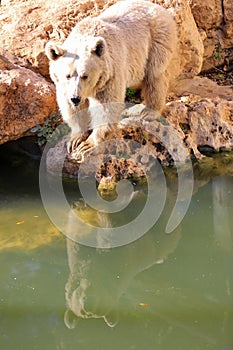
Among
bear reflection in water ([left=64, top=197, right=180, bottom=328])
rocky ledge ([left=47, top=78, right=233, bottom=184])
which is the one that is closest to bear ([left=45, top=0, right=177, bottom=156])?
rocky ledge ([left=47, top=78, right=233, bottom=184])

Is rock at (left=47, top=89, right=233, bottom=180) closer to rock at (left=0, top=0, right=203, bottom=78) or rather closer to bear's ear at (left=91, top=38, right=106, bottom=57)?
rock at (left=0, top=0, right=203, bottom=78)

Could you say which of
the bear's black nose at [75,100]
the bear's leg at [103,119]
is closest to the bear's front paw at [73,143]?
the bear's leg at [103,119]

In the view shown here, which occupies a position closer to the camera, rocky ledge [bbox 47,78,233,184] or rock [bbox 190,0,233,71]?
rocky ledge [bbox 47,78,233,184]

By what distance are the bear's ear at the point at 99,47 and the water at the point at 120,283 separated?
1.54m

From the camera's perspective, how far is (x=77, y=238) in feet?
18.3

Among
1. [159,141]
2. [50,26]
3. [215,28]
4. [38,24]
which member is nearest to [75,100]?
[159,141]

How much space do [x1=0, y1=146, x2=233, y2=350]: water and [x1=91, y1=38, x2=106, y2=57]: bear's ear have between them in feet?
5.06

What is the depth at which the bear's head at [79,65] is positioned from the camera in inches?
226

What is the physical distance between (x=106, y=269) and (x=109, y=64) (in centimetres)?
219

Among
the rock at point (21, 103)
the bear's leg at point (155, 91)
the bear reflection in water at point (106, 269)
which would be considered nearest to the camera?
the bear reflection in water at point (106, 269)

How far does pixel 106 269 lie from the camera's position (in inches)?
199

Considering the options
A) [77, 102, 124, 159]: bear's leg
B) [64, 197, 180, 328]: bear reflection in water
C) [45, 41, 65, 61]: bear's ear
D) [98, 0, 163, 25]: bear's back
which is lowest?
[64, 197, 180, 328]: bear reflection in water

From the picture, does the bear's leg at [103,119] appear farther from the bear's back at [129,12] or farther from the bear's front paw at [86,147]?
the bear's back at [129,12]

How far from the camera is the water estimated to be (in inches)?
163
